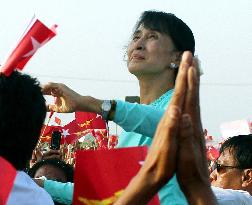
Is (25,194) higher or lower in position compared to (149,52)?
lower

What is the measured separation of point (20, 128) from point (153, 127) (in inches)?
25.2

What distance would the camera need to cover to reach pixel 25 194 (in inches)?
72.1

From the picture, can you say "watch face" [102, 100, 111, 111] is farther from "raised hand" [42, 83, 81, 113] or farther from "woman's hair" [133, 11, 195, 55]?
"woman's hair" [133, 11, 195, 55]

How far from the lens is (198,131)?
4.20 ft

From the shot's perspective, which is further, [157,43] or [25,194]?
[157,43]

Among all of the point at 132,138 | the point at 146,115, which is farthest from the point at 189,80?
the point at 132,138

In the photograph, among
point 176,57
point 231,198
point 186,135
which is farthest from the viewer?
point 231,198

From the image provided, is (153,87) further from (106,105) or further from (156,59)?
(106,105)

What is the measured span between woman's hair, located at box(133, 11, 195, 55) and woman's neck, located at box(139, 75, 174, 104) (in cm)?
18

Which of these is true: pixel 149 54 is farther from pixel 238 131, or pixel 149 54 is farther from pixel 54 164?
pixel 238 131

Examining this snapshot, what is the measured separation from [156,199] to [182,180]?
506mm

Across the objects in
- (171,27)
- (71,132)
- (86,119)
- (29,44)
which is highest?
(171,27)

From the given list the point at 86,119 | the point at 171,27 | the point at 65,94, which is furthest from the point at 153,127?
the point at 86,119

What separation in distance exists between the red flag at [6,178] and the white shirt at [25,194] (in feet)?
0.23
